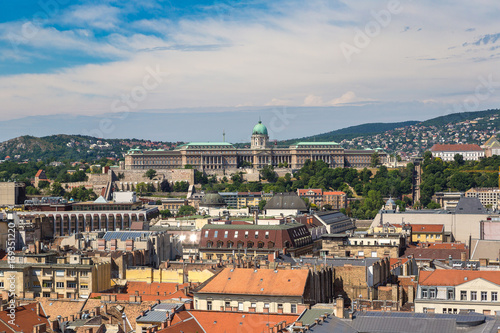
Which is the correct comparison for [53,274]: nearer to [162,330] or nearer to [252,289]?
[252,289]

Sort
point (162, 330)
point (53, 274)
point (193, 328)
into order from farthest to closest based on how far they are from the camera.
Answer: point (53, 274) → point (193, 328) → point (162, 330)

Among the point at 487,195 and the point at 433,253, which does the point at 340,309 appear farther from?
the point at 487,195

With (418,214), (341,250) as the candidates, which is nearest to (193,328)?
(341,250)

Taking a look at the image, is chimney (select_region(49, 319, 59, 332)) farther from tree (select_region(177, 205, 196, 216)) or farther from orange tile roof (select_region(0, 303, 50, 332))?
tree (select_region(177, 205, 196, 216))

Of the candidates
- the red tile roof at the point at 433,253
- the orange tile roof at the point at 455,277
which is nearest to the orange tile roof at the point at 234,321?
the orange tile roof at the point at 455,277

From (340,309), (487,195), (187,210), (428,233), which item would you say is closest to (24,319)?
(340,309)

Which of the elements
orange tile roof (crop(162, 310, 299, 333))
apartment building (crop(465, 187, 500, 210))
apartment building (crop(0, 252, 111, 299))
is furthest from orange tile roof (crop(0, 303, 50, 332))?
apartment building (crop(465, 187, 500, 210))
